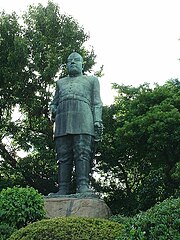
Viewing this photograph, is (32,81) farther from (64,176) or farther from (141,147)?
(64,176)

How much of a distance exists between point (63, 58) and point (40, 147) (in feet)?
10.3

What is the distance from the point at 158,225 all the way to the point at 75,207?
4772 mm

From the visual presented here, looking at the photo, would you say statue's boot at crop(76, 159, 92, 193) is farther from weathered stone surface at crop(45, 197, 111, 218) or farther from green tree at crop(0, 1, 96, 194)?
green tree at crop(0, 1, 96, 194)

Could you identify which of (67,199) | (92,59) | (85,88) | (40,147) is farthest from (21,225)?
(92,59)

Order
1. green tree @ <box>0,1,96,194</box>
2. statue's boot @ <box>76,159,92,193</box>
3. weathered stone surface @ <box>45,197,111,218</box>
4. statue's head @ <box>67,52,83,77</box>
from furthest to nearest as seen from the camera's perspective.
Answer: green tree @ <box>0,1,96,194</box> → statue's head @ <box>67,52,83,77</box> → statue's boot @ <box>76,159,92,193</box> → weathered stone surface @ <box>45,197,111,218</box>

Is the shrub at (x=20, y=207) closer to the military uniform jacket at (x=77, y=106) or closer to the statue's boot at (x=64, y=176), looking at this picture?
the statue's boot at (x=64, y=176)

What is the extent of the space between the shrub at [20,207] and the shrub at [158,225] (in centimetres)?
328

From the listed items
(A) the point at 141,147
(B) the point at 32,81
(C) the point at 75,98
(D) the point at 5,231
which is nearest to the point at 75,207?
(D) the point at 5,231

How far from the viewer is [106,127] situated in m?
16.8

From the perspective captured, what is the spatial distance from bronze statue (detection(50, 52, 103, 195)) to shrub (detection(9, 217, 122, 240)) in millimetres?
3054

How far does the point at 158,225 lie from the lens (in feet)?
14.2

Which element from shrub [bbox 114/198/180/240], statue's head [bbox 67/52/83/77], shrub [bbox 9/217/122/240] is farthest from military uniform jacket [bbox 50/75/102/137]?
shrub [bbox 114/198/180/240]

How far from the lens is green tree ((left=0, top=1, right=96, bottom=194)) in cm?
1599

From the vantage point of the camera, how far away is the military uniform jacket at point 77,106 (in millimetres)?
9820
